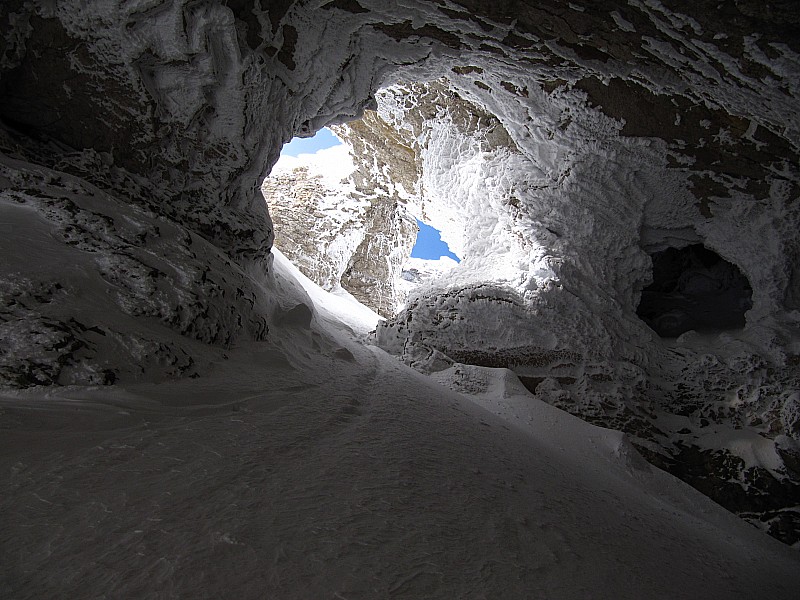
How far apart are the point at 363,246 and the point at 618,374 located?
8.31 meters

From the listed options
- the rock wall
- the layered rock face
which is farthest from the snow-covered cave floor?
the rock wall

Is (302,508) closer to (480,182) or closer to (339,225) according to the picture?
(480,182)

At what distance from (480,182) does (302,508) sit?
232 inches

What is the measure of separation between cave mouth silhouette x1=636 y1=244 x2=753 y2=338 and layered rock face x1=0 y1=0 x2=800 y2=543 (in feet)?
2.34

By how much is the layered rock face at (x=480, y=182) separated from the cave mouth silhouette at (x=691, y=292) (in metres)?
0.71

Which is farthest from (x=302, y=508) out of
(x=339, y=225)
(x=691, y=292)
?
(x=339, y=225)

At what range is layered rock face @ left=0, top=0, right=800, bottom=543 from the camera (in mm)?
2281

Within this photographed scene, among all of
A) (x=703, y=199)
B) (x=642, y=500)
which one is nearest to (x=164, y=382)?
(x=642, y=500)

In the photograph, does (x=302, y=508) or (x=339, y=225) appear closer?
(x=302, y=508)

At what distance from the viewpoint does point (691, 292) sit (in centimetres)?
636

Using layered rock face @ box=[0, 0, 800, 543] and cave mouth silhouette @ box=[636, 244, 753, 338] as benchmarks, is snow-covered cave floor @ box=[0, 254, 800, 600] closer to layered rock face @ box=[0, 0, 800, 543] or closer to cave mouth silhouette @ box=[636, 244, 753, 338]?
layered rock face @ box=[0, 0, 800, 543]

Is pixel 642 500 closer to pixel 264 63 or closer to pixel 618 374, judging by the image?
pixel 618 374

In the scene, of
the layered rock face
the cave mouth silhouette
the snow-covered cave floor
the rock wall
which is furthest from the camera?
the rock wall

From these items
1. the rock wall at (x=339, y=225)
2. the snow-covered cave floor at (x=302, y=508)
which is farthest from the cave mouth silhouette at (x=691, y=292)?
the rock wall at (x=339, y=225)
